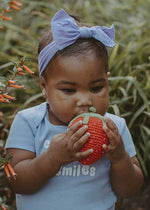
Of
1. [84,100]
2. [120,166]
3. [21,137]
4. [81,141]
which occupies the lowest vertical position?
[120,166]

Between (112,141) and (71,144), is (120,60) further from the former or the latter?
(71,144)

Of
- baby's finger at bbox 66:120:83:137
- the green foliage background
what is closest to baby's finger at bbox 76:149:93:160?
baby's finger at bbox 66:120:83:137

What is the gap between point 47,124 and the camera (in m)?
2.07

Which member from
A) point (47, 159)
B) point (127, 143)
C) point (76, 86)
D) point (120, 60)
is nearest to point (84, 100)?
point (76, 86)

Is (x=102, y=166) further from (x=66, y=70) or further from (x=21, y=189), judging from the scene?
(x=66, y=70)

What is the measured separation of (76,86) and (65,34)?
10.9 inches

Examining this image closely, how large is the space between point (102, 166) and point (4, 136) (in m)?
1.19

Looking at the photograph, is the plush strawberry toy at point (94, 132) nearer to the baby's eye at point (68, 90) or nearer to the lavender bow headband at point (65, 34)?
the baby's eye at point (68, 90)

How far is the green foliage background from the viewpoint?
9.84ft

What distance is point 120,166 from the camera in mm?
1919

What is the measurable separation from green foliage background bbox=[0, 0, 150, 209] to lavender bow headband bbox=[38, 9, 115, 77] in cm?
44

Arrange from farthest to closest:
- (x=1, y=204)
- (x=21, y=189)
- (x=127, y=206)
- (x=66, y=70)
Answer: (x=127, y=206), (x=21, y=189), (x=66, y=70), (x=1, y=204)

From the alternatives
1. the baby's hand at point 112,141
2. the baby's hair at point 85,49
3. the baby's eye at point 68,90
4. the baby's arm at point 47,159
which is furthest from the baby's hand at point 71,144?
the baby's hair at point 85,49

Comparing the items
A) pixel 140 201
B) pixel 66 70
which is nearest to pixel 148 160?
pixel 140 201
